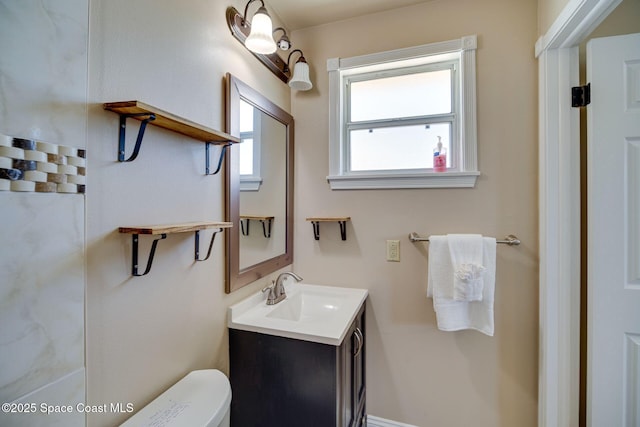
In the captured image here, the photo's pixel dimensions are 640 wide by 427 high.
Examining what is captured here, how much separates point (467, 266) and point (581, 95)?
0.95 meters

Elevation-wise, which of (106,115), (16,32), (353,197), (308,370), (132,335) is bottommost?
(308,370)

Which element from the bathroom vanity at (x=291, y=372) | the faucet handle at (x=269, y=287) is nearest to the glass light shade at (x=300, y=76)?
the faucet handle at (x=269, y=287)

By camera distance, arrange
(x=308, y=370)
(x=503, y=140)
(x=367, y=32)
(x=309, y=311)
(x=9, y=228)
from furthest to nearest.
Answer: (x=367, y=32) → (x=309, y=311) → (x=503, y=140) → (x=308, y=370) → (x=9, y=228)

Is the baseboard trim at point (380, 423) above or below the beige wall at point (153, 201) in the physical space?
below

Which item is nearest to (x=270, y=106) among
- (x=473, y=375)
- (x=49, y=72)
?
(x=49, y=72)

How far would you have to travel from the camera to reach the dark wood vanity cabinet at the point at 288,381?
110 cm

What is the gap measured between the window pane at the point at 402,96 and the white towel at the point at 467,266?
0.78m

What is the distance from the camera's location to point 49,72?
63cm

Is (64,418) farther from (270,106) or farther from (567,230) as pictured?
(567,230)

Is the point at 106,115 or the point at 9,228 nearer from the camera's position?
the point at 9,228

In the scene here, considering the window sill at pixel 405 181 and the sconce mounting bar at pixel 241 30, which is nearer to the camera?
the sconce mounting bar at pixel 241 30

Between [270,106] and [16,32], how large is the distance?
3.59ft

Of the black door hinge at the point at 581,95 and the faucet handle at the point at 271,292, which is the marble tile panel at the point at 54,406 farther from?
the black door hinge at the point at 581,95

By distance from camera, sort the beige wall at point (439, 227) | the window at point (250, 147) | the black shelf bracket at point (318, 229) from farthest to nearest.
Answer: the black shelf bracket at point (318, 229) → the beige wall at point (439, 227) → the window at point (250, 147)
